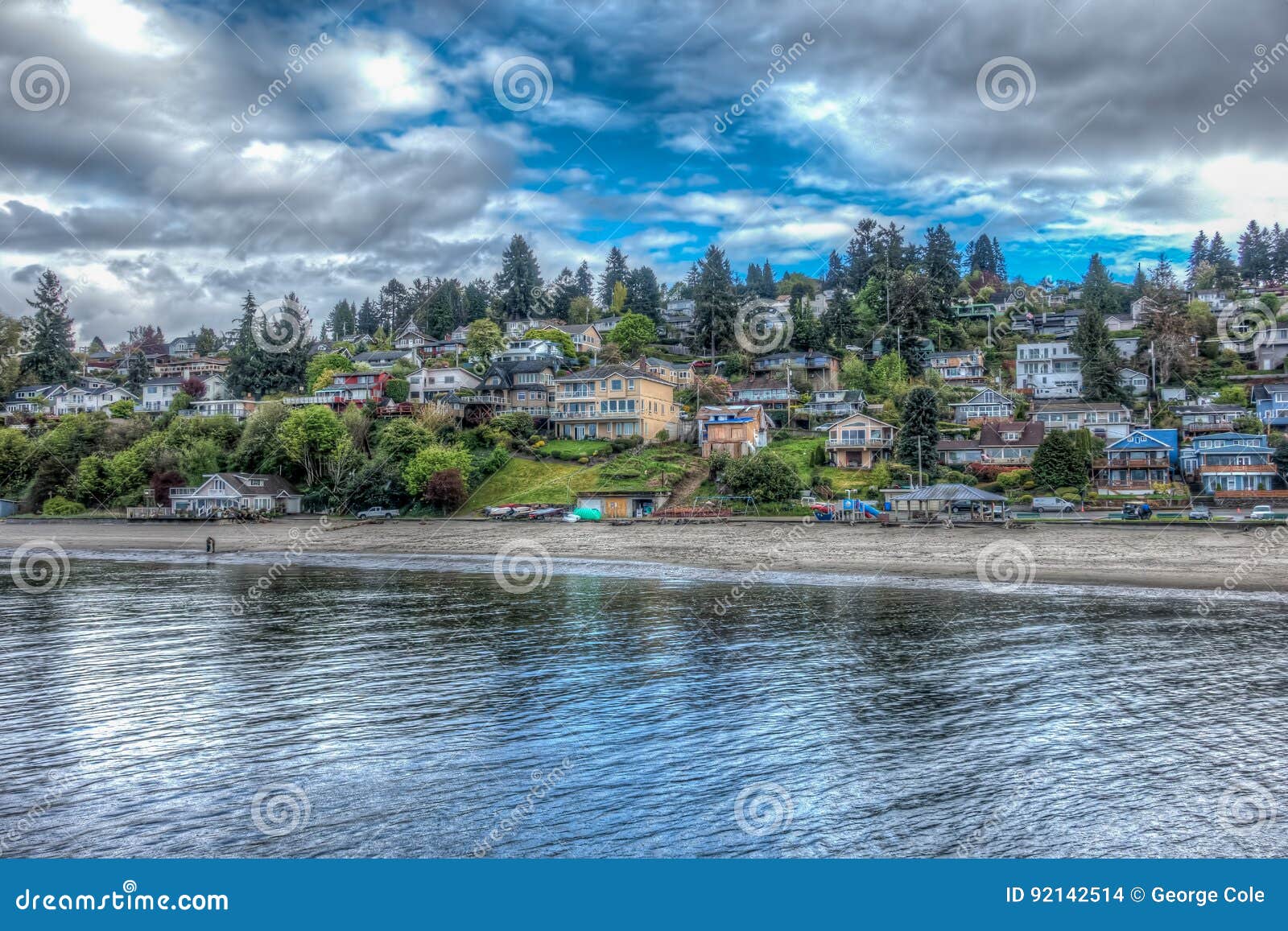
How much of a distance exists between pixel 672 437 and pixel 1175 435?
41150mm

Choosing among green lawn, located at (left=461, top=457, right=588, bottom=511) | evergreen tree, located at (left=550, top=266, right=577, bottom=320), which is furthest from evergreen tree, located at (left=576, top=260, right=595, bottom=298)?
green lawn, located at (left=461, top=457, right=588, bottom=511)

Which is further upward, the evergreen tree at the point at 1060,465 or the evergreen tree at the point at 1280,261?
the evergreen tree at the point at 1280,261

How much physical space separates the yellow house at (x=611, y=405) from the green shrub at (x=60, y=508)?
1731 inches

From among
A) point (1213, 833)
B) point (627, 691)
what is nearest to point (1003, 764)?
point (1213, 833)

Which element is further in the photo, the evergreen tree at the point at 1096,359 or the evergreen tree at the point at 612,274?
the evergreen tree at the point at 612,274

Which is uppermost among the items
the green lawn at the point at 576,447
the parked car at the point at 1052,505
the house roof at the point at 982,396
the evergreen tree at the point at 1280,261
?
the evergreen tree at the point at 1280,261

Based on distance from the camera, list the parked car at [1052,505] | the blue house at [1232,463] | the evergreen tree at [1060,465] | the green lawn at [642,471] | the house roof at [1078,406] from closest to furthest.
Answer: the parked car at [1052,505] < the blue house at [1232,463] < the evergreen tree at [1060,465] < the green lawn at [642,471] < the house roof at [1078,406]

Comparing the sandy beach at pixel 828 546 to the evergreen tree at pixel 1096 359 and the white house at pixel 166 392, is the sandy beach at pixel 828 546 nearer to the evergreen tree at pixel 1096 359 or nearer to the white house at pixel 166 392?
the evergreen tree at pixel 1096 359

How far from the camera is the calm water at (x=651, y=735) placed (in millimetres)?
10766

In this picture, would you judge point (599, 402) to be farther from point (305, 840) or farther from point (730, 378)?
point (305, 840)

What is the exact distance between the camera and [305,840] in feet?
34.5

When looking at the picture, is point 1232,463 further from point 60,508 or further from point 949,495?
point 60,508

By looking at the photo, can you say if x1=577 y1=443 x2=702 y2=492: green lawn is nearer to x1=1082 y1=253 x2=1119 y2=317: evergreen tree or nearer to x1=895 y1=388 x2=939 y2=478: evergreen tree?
x1=895 y1=388 x2=939 y2=478: evergreen tree

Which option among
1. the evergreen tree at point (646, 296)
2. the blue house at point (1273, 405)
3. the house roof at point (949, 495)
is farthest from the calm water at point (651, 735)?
the evergreen tree at point (646, 296)
